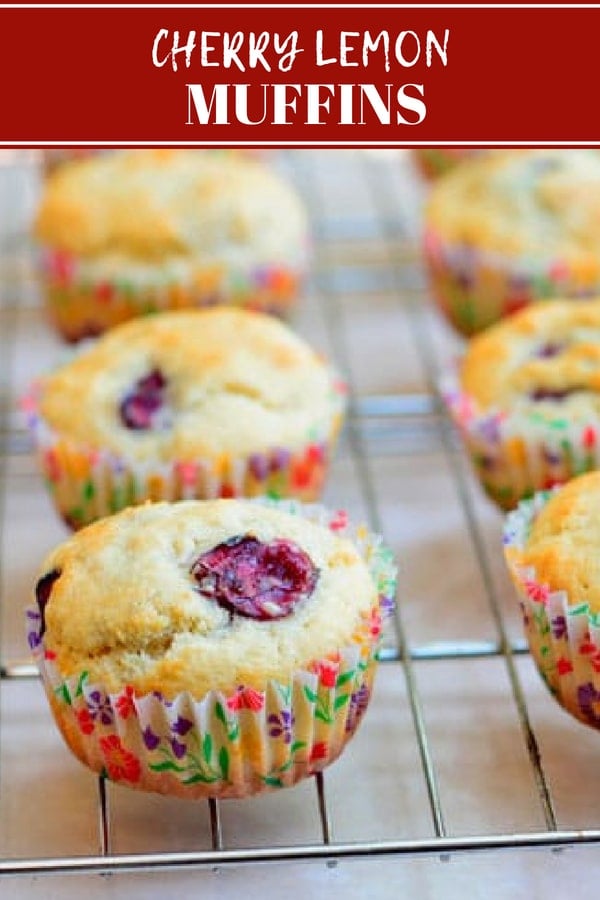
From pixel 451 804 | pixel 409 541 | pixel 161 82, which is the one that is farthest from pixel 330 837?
pixel 161 82

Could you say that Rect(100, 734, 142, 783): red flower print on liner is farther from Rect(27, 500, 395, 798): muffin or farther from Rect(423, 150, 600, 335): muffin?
Rect(423, 150, 600, 335): muffin

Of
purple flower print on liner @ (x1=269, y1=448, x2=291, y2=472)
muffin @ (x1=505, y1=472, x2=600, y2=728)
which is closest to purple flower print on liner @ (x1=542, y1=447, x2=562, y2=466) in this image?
muffin @ (x1=505, y1=472, x2=600, y2=728)

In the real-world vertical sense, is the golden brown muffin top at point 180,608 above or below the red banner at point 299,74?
below

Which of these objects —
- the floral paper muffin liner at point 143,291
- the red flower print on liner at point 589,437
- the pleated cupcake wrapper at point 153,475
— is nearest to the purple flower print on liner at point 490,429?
the red flower print on liner at point 589,437

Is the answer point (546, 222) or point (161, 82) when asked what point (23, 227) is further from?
point (161, 82)

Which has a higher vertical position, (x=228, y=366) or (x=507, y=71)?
(x=507, y=71)

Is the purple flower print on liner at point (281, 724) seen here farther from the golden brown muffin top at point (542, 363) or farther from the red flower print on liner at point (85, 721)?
the golden brown muffin top at point (542, 363)
